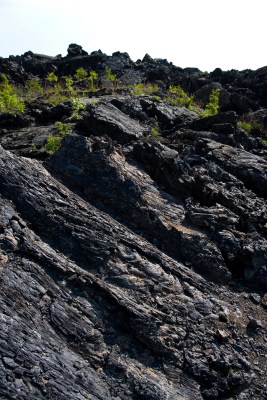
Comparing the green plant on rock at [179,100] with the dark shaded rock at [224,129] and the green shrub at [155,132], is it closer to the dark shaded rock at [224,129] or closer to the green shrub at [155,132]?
the green shrub at [155,132]

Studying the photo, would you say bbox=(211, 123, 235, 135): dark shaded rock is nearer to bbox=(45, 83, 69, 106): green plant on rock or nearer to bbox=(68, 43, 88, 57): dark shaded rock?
bbox=(45, 83, 69, 106): green plant on rock

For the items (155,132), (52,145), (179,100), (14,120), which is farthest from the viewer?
(179,100)

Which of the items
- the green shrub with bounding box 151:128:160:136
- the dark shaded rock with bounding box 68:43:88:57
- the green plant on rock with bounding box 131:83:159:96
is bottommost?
the green shrub with bounding box 151:128:160:136

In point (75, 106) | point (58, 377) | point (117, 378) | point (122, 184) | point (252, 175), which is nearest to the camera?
point (58, 377)

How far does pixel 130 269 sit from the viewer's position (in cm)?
982

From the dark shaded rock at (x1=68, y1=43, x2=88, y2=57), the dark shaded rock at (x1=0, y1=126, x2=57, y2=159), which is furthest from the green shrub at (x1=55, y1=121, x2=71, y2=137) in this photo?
the dark shaded rock at (x1=68, y1=43, x2=88, y2=57)

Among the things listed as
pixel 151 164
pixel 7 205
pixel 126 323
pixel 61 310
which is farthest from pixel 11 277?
pixel 151 164

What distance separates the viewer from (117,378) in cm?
775

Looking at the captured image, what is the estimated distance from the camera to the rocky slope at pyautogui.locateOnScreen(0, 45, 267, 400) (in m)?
7.67

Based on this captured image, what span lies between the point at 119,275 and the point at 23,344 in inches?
123

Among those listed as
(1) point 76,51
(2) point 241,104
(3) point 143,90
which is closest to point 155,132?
(3) point 143,90

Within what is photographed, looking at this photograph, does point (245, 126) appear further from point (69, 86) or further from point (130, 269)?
point (130, 269)

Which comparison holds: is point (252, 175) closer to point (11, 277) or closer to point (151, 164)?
point (151, 164)

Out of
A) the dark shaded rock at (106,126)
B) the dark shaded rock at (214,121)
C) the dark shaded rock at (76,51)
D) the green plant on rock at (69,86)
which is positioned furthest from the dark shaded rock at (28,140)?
the dark shaded rock at (76,51)
